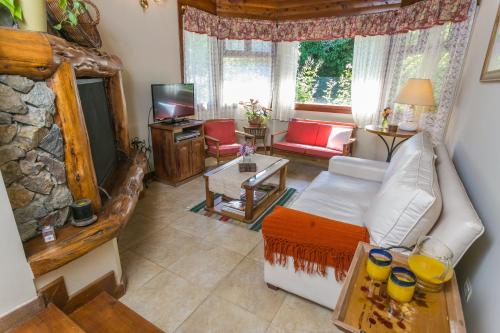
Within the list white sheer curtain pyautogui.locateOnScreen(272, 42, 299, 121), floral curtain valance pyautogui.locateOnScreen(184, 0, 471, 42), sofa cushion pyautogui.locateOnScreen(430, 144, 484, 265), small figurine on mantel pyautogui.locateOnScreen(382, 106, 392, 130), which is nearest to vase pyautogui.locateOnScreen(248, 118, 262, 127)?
white sheer curtain pyautogui.locateOnScreen(272, 42, 299, 121)

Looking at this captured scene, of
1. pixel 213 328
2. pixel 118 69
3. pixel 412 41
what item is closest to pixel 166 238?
pixel 213 328

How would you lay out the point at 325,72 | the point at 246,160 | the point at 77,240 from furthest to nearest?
the point at 325,72 → the point at 246,160 → the point at 77,240

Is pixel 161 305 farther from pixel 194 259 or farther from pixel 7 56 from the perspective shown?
pixel 7 56

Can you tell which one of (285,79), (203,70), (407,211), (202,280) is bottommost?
(202,280)

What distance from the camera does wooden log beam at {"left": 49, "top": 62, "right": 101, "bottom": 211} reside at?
4.47 ft

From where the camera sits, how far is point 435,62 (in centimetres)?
328

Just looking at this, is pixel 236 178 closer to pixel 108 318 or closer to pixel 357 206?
pixel 357 206

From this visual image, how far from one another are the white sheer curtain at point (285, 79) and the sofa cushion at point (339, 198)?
225 centimetres

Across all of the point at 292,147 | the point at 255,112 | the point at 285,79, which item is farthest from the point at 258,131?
the point at 285,79

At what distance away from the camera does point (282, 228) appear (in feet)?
5.21

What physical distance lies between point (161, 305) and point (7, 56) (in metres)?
1.55

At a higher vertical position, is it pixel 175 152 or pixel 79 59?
pixel 79 59

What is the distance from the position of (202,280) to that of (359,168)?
1825 mm

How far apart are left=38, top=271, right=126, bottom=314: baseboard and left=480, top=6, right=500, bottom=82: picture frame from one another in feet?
8.82
